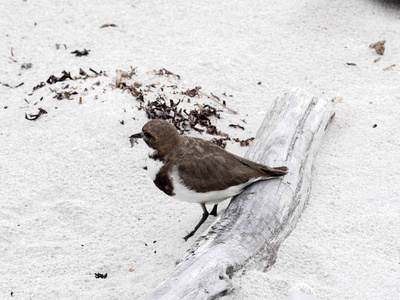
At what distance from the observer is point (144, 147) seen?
16.8ft

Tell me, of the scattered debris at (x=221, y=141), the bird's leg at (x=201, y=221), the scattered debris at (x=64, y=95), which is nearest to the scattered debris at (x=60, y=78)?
the scattered debris at (x=64, y=95)

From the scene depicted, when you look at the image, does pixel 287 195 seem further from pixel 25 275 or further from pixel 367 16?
pixel 367 16

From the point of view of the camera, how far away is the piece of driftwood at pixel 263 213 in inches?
112

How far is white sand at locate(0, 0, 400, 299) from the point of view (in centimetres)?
347

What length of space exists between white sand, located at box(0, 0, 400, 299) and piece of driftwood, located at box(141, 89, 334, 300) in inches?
5.3

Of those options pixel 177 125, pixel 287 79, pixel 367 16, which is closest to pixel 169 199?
pixel 177 125

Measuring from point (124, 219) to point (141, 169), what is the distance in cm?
71

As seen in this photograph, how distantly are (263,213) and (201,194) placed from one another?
48cm

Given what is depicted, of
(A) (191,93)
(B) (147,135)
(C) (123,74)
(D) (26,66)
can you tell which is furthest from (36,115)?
(B) (147,135)

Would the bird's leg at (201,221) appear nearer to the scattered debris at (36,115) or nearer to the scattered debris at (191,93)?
the scattered debris at (191,93)

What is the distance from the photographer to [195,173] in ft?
11.8

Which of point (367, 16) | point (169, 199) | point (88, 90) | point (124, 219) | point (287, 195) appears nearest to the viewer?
point (287, 195)

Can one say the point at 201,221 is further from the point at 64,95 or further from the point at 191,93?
the point at 64,95

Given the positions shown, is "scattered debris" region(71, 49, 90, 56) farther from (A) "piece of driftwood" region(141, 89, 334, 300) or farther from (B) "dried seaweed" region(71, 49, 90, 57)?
(A) "piece of driftwood" region(141, 89, 334, 300)
